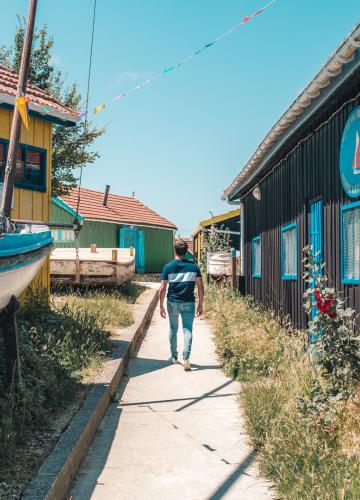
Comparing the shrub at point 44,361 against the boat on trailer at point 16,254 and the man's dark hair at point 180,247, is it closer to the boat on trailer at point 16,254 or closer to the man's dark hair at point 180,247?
the boat on trailer at point 16,254

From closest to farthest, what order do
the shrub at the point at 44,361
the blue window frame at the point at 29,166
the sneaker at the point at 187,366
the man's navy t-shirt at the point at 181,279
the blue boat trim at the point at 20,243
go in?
the blue boat trim at the point at 20,243
the shrub at the point at 44,361
the sneaker at the point at 187,366
the man's navy t-shirt at the point at 181,279
the blue window frame at the point at 29,166

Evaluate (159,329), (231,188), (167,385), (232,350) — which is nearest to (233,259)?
(231,188)

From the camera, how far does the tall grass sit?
345cm

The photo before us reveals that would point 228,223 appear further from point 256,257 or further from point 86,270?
point 256,257

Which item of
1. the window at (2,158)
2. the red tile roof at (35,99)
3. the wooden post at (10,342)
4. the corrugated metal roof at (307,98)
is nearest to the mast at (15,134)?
the red tile roof at (35,99)

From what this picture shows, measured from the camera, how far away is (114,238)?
2697 centimetres

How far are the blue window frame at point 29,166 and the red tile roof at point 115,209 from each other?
47.9ft

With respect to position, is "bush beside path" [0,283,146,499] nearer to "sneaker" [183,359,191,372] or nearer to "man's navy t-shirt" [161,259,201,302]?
"sneaker" [183,359,191,372]

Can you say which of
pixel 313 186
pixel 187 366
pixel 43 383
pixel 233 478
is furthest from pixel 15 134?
pixel 233 478

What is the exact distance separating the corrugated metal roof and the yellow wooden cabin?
354cm

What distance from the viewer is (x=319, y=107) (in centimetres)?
668

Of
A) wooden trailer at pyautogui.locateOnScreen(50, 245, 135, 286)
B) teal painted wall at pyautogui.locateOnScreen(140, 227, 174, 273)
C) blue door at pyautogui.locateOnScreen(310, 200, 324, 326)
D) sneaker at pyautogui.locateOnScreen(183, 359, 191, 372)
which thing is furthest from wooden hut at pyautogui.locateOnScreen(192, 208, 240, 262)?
sneaker at pyautogui.locateOnScreen(183, 359, 191, 372)

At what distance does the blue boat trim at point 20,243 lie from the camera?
14.6ft

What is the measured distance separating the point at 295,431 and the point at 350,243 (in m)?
2.74
